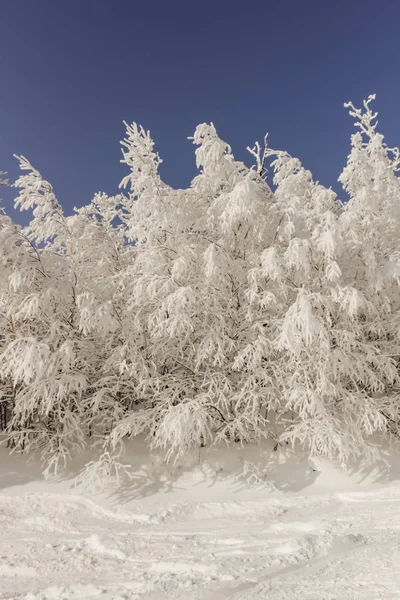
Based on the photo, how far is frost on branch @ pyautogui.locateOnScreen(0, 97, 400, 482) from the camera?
6.76m

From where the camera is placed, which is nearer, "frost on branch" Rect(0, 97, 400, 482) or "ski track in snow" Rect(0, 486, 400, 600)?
"ski track in snow" Rect(0, 486, 400, 600)

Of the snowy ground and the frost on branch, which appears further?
the frost on branch

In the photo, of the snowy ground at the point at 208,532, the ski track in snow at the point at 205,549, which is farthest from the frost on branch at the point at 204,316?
the ski track in snow at the point at 205,549

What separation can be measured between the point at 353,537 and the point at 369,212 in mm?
6804

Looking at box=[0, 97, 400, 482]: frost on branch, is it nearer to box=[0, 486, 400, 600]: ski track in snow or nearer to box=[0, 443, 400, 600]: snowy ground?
box=[0, 443, 400, 600]: snowy ground

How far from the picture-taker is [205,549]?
13.9ft

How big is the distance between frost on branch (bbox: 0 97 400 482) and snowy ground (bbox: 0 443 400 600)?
1.85ft

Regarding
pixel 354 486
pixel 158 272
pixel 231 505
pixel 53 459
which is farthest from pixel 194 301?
pixel 354 486

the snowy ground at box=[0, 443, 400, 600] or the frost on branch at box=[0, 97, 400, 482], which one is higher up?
the frost on branch at box=[0, 97, 400, 482]

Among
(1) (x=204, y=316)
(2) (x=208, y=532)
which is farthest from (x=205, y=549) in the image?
(1) (x=204, y=316)

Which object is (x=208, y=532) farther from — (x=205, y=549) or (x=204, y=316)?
(x=204, y=316)

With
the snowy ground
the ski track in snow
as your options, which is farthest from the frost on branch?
the ski track in snow

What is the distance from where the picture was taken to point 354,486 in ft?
22.5

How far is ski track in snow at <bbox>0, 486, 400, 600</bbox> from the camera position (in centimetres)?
325
